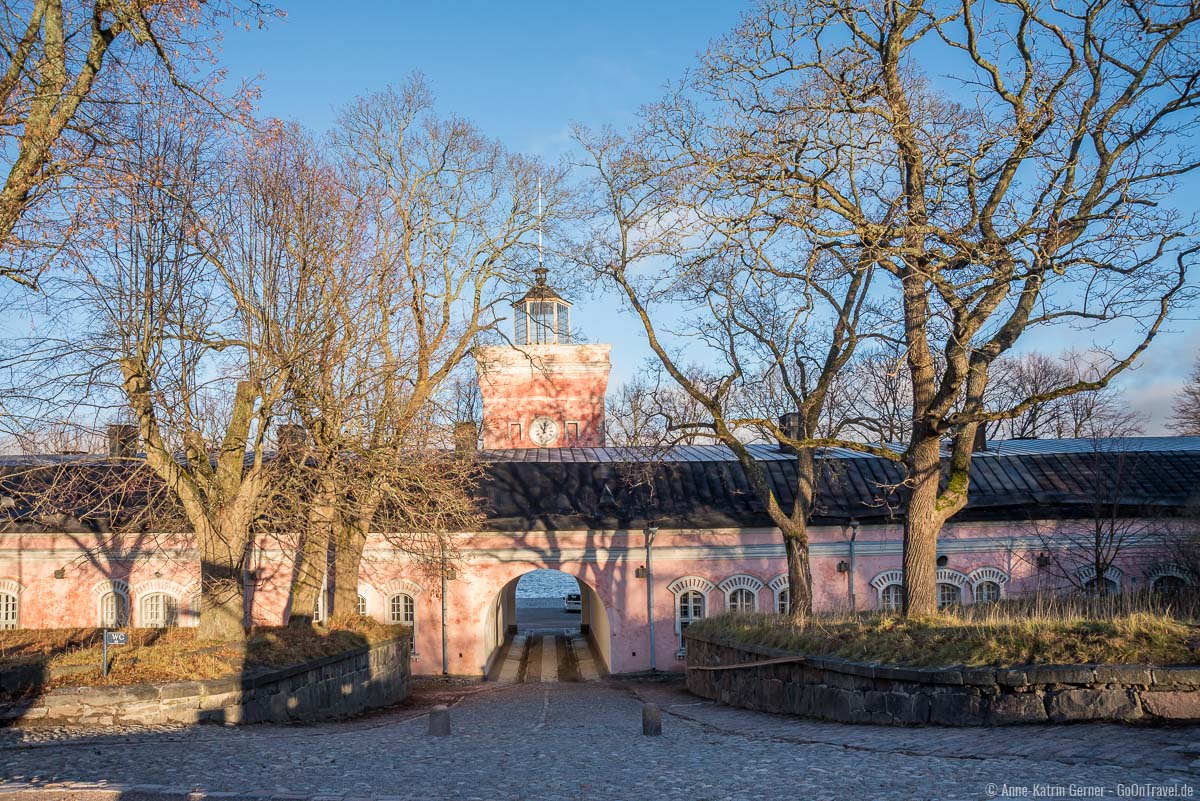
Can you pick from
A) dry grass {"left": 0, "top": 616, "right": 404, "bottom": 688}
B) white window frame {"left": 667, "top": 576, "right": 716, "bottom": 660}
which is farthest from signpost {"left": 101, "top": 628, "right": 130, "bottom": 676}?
white window frame {"left": 667, "top": 576, "right": 716, "bottom": 660}

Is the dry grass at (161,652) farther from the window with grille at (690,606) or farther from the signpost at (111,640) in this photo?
the window with grille at (690,606)

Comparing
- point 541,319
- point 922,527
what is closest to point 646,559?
point 922,527

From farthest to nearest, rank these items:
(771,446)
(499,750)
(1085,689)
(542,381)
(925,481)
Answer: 1. (542,381)
2. (771,446)
3. (925,481)
4. (499,750)
5. (1085,689)

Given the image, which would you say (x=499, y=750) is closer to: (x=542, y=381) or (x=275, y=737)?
(x=275, y=737)

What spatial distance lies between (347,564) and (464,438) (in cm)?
343

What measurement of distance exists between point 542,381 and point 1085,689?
1040 inches

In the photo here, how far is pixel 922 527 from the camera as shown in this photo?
40.8 ft

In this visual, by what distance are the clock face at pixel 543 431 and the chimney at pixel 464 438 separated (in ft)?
45.8

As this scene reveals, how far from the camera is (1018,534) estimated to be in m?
23.2

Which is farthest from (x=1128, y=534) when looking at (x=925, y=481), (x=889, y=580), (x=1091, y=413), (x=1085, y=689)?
(x=1091, y=413)

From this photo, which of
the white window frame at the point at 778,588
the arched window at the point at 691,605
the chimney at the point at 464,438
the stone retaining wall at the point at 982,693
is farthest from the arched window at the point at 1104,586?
the chimney at the point at 464,438

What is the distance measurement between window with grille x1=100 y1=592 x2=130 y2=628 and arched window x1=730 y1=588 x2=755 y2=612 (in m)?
14.5

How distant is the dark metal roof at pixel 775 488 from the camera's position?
2280 centimetres

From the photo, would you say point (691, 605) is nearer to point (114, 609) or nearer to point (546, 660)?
point (546, 660)
